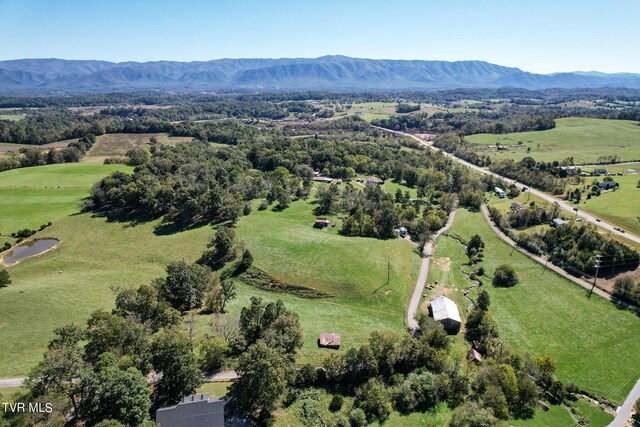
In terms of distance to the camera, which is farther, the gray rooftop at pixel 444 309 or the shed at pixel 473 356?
the gray rooftop at pixel 444 309

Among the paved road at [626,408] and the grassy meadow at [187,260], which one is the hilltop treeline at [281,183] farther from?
the paved road at [626,408]

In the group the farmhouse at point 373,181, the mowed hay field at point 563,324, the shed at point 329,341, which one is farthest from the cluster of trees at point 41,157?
the mowed hay field at point 563,324

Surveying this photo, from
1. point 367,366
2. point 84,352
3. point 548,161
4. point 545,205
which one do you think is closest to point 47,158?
point 84,352

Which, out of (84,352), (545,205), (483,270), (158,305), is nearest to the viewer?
(84,352)

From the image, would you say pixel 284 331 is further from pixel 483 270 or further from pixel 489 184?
pixel 489 184

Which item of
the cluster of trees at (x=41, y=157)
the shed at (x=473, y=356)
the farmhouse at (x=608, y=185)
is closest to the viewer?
the shed at (x=473, y=356)

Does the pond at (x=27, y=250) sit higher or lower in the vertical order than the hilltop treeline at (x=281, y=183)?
lower

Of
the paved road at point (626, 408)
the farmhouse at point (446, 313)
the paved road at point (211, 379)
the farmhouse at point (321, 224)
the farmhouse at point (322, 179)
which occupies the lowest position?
the paved road at point (626, 408)

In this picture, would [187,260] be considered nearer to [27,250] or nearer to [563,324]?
[27,250]

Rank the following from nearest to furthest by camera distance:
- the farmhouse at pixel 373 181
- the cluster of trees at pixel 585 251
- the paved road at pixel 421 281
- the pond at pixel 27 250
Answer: the paved road at pixel 421 281 → the pond at pixel 27 250 → the cluster of trees at pixel 585 251 → the farmhouse at pixel 373 181
